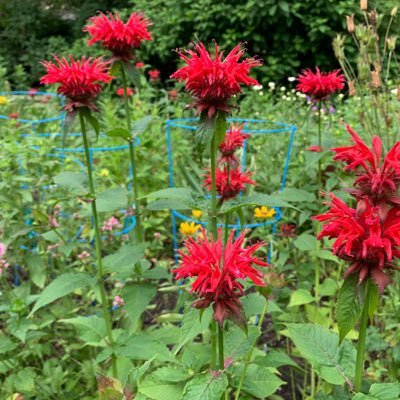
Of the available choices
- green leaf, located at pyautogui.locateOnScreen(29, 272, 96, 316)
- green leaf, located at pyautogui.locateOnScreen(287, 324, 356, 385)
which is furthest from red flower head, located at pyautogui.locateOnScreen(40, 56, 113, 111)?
green leaf, located at pyautogui.locateOnScreen(287, 324, 356, 385)

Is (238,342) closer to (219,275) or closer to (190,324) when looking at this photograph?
(190,324)

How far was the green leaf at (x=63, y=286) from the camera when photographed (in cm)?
149

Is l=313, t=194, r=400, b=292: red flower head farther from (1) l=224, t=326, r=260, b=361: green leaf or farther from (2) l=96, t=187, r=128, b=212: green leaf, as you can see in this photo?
(2) l=96, t=187, r=128, b=212: green leaf

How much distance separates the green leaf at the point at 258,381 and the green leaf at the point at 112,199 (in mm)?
613

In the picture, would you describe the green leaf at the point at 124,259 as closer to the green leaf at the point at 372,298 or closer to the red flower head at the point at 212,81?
the red flower head at the point at 212,81

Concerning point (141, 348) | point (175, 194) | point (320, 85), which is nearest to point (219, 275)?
point (175, 194)

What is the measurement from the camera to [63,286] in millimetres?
1521

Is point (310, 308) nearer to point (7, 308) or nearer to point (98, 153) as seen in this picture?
point (7, 308)

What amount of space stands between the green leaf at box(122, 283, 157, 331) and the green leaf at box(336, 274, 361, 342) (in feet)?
2.53

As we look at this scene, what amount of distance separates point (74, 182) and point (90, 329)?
1.49 ft

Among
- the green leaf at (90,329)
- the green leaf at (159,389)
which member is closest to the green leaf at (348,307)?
the green leaf at (159,389)

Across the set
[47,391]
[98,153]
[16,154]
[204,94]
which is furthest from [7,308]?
[98,153]

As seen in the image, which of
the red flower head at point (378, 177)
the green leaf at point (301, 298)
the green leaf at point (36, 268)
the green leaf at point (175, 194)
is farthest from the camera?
the green leaf at point (36, 268)

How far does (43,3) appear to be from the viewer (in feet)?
28.6
